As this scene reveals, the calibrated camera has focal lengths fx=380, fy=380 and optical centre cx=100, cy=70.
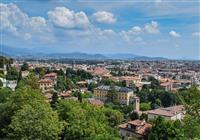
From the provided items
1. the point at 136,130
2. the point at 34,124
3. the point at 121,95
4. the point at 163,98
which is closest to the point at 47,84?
the point at 121,95

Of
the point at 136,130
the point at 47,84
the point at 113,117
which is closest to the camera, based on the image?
the point at 136,130

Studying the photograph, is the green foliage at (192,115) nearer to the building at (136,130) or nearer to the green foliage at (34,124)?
the green foliage at (34,124)

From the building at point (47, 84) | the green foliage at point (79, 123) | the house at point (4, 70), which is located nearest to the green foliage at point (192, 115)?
the green foliage at point (79, 123)

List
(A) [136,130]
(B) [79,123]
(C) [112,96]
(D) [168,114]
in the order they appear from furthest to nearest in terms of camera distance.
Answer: (C) [112,96] → (D) [168,114] → (A) [136,130] → (B) [79,123]

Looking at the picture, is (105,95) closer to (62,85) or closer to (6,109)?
(62,85)

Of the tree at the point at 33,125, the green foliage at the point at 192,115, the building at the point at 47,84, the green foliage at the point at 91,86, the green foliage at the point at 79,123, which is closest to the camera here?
the green foliage at the point at 192,115

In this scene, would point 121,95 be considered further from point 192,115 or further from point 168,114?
point 192,115

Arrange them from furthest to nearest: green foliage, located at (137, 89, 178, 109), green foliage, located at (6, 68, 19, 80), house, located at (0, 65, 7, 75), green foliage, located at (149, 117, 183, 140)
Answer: house, located at (0, 65, 7, 75)
green foliage, located at (6, 68, 19, 80)
green foliage, located at (137, 89, 178, 109)
green foliage, located at (149, 117, 183, 140)


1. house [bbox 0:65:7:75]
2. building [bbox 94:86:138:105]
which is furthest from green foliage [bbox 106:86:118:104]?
house [bbox 0:65:7:75]

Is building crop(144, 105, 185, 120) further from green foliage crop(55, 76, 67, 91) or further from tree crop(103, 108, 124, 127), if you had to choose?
green foliage crop(55, 76, 67, 91)

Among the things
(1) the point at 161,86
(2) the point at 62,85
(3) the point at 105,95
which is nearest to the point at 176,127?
(3) the point at 105,95
